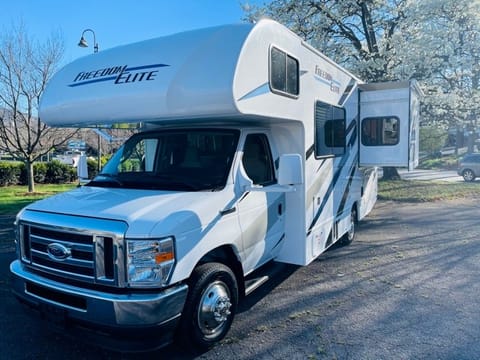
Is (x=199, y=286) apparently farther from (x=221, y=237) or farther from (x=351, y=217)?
(x=351, y=217)

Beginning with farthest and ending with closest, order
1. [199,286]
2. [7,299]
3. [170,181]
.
Answer: 1. [7,299]
2. [170,181]
3. [199,286]

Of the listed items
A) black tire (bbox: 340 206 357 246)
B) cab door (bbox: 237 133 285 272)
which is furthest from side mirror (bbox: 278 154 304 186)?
black tire (bbox: 340 206 357 246)

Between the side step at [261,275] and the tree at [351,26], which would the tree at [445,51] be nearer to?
the tree at [351,26]

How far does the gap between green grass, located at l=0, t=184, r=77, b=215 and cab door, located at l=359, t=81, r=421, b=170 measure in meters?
9.27

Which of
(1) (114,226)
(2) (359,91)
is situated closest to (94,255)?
(1) (114,226)

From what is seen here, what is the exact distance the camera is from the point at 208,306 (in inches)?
138

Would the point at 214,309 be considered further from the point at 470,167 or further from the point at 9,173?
the point at 470,167

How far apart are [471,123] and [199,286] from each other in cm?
1746

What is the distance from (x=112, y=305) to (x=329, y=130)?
13.3 ft

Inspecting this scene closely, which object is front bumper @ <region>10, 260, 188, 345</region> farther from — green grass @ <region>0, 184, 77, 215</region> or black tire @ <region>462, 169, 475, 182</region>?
black tire @ <region>462, 169, 475, 182</region>

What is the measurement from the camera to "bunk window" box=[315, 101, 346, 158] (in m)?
5.23

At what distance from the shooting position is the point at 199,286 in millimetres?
3330

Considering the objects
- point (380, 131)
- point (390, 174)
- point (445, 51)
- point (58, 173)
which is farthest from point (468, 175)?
point (58, 173)

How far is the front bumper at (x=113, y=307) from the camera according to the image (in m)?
2.88
